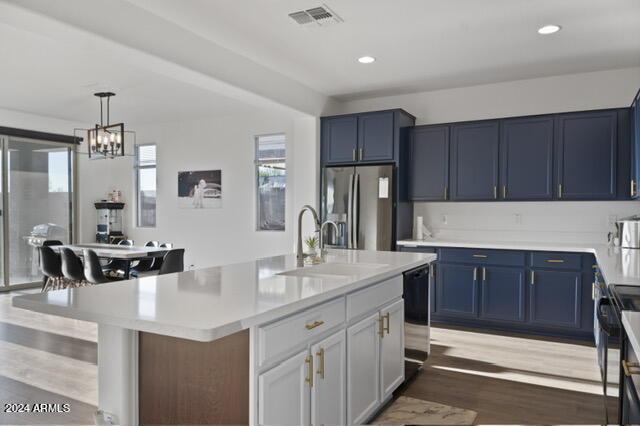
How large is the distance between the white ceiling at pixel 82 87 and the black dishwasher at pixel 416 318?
3.41 meters

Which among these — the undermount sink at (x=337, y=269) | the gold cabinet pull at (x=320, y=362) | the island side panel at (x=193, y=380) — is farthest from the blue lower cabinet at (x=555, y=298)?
the island side panel at (x=193, y=380)

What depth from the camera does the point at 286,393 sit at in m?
1.73

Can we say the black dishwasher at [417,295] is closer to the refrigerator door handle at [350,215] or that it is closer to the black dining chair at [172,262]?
the refrigerator door handle at [350,215]

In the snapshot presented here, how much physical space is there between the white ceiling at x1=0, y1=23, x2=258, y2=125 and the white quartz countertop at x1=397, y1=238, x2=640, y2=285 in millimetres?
3365

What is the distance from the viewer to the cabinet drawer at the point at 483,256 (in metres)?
4.55

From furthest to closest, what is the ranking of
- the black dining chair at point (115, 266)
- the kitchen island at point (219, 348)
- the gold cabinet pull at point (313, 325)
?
1. the black dining chair at point (115, 266)
2. the gold cabinet pull at point (313, 325)
3. the kitchen island at point (219, 348)

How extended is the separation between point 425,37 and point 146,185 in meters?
5.93

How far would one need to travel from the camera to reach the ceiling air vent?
3344mm

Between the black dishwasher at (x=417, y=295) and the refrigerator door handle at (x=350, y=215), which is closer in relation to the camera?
the black dishwasher at (x=417, y=295)

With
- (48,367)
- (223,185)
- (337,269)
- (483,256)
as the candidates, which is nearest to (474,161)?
(483,256)

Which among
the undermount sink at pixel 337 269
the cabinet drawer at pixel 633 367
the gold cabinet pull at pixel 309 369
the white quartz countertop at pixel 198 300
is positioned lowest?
the gold cabinet pull at pixel 309 369

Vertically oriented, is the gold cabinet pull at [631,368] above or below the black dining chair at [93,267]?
above

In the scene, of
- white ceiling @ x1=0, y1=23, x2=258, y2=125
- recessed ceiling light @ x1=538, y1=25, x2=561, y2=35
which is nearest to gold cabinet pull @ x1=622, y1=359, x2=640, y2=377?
recessed ceiling light @ x1=538, y1=25, x2=561, y2=35

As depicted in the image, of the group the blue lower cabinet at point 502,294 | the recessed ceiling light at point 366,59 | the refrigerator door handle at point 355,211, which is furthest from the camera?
the refrigerator door handle at point 355,211
